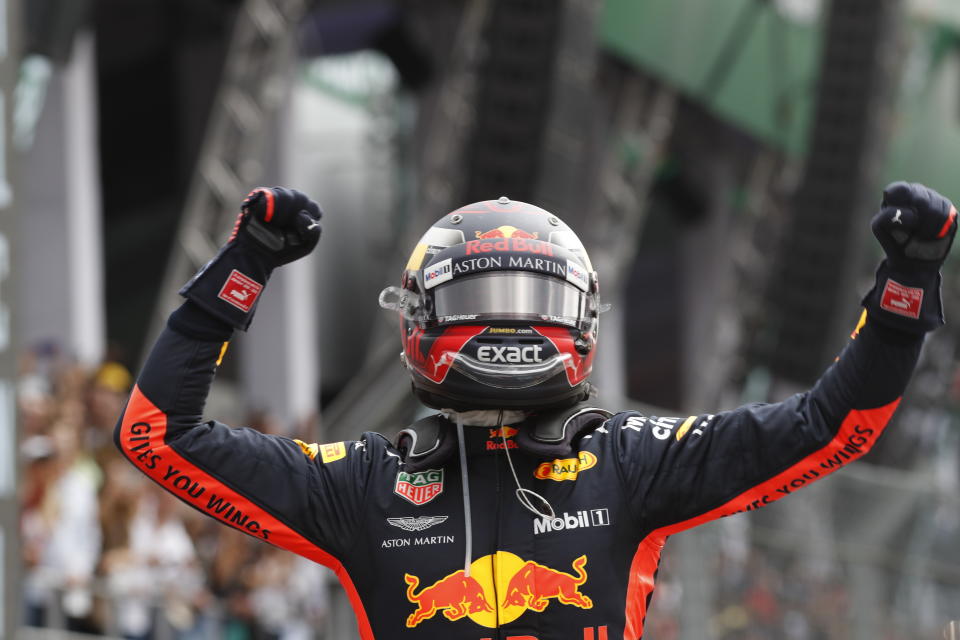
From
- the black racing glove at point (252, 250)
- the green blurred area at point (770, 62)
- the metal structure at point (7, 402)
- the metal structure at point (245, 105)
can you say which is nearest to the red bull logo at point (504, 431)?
the black racing glove at point (252, 250)

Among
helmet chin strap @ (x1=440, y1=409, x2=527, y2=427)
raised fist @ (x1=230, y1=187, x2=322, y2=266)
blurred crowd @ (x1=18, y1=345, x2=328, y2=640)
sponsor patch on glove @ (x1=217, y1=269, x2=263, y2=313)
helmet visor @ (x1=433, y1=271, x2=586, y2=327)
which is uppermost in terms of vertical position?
raised fist @ (x1=230, y1=187, x2=322, y2=266)

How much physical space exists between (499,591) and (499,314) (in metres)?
0.67

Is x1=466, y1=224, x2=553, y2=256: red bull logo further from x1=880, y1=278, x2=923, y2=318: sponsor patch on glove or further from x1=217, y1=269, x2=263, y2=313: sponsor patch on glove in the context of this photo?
x1=880, y1=278, x2=923, y2=318: sponsor patch on glove

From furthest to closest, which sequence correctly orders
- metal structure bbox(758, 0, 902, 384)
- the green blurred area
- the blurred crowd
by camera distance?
the green blurred area → metal structure bbox(758, 0, 902, 384) → the blurred crowd

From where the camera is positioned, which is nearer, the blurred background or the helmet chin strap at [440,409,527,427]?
the helmet chin strap at [440,409,527,427]

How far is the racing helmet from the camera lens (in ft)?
13.3

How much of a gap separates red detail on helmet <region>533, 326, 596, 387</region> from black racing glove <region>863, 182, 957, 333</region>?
718mm

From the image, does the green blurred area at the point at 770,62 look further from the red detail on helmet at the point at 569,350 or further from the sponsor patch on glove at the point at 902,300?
the sponsor patch on glove at the point at 902,300

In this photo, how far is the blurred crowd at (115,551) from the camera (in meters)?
8.56

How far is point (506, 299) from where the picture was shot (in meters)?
4.16

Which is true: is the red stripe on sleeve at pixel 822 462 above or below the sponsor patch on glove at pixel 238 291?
below

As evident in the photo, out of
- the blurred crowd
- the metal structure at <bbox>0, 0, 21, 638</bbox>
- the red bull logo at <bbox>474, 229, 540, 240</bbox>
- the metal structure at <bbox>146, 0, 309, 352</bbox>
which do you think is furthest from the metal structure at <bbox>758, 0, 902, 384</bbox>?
the red bull logo at <bbox>474, 229, 540, 240</bbox>

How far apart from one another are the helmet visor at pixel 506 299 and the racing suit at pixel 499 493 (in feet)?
0.94

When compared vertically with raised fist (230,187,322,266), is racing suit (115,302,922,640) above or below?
below
